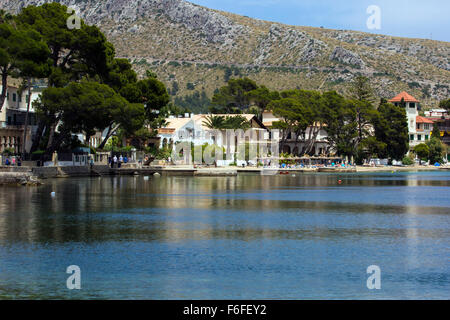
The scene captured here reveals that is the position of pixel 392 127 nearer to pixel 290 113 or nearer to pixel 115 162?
pixel 290 113

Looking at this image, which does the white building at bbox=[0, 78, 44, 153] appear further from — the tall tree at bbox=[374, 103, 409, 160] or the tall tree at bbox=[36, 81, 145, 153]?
the tall tree at bbox=[374, 103, 409, 160]

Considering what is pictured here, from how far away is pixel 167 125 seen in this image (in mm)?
117562

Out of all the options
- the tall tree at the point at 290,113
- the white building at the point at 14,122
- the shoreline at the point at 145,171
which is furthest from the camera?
the tall tree at the point at 290,113

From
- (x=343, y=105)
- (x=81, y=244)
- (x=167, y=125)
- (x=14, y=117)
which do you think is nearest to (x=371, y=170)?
(x=343, y=105)

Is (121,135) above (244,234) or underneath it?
above

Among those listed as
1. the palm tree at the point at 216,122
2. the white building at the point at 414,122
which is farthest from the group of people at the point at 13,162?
the white building at the point at 414,122

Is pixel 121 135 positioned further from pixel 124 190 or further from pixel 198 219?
pixel 198 219

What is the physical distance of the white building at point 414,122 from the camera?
467 feet

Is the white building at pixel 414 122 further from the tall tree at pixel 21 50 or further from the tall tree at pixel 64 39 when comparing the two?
the tall tree at pixel 21 50

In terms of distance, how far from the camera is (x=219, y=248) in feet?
93.6

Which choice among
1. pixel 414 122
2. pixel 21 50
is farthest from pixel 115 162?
pixel 414 122

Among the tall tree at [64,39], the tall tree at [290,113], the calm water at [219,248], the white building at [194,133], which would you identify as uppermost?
the tall tree at [64,39]

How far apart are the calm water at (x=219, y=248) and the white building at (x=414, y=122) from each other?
310 feet

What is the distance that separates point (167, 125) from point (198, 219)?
261ft
